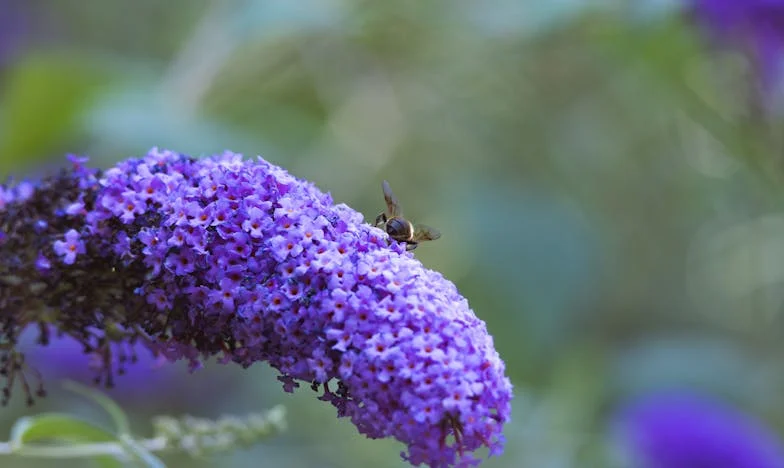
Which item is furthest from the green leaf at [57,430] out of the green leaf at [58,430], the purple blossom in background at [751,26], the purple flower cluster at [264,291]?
the purple blossom in background at [751,26]

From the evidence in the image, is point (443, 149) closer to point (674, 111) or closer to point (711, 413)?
point (674, 111)

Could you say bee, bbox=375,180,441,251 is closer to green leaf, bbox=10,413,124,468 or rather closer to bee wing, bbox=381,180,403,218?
bee wing, bbox=381,180,403,218

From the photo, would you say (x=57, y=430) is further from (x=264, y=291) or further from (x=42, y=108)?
(x=42, y=108)

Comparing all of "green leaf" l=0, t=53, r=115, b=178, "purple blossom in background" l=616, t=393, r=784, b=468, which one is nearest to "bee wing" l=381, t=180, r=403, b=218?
"green leaf" l=0, t=53, r=115, b=178

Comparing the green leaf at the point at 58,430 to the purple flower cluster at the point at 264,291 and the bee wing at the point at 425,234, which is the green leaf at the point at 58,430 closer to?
the purple flower cluster at the point at 264,291

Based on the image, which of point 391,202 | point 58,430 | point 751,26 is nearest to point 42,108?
point 58,430

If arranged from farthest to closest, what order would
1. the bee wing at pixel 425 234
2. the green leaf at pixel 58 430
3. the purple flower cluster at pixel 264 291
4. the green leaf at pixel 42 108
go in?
the green leaf at pixel 42 108 → the bee wing at pixel 425 234 → the green leaf at pixel 58 430 → the purple flower cluster at pixel 264 291
